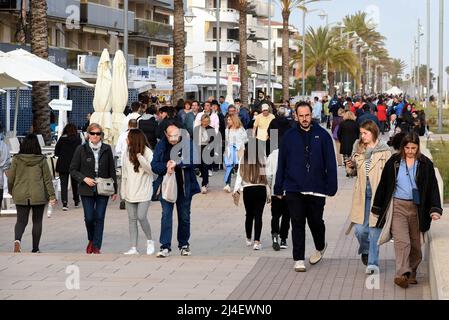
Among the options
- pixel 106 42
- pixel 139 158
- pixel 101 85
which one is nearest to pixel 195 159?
pixel 139 158

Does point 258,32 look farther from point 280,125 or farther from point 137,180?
point 137,180

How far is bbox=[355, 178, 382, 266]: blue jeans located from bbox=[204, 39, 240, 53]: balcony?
8787 centimetres

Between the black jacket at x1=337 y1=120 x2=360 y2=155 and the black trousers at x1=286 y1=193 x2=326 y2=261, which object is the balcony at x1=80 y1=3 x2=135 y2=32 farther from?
the black trousers at x1=286 y1=193 x2=326 y2=261

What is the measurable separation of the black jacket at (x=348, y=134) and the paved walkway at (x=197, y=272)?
37.8 ft

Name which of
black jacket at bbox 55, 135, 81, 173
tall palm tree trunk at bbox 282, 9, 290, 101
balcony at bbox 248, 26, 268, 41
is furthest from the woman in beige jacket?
balcony at bbox 248, 26, 268, 41

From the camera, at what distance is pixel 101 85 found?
955 inches

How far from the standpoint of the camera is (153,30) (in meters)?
72.6

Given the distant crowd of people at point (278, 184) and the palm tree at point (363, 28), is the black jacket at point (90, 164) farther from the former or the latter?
the palm tree at point (363, 28)

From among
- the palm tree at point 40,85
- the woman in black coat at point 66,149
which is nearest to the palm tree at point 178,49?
the palm tree at point 40,85

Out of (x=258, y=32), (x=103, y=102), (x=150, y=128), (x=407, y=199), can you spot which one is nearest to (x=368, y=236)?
(x=407, y=199)

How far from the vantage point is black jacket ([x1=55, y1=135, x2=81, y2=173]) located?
64.5ft

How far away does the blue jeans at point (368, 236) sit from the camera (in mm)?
11633

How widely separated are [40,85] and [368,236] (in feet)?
54.1
